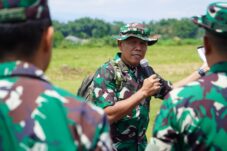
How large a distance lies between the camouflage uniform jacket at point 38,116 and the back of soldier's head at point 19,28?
0.07 m

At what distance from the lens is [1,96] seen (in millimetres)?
2572

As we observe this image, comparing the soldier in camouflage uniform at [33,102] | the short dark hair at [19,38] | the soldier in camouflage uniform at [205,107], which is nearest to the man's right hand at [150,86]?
the soldier in camouflage uniform at [205,107]

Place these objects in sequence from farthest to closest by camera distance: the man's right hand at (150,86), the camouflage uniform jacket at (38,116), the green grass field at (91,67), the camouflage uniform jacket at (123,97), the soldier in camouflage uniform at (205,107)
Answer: the green grass field at (91,67) < the camouflage uniform jacket at (123,97) < the man's right hand at (150,86) < the soldier in camouflage uniform at (205,107) < the camouflage uniform jacket at (38,116)

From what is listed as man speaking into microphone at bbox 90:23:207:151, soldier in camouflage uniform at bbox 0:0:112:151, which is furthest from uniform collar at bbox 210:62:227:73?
man speaking into microphone at bbox 90:23:207:151

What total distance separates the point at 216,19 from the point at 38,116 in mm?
1214

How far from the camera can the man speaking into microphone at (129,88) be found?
511cm

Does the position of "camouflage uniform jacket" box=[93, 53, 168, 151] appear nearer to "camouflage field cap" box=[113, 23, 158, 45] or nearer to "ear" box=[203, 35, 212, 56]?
"camouflage field cap" box=[113, 23, 158, 45]

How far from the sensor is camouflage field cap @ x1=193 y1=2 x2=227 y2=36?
10.5 feet

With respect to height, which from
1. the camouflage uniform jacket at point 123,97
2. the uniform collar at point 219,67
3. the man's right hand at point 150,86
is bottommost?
the camouflage uniform jacket at point 123,97

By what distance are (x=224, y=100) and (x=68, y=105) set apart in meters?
0.98

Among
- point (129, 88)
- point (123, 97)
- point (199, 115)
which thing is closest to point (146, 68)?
point (129, 88)

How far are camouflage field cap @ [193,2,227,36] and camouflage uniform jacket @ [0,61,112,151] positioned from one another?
3.13 ft

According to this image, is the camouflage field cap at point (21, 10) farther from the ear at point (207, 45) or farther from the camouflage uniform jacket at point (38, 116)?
the ear at point (207, 45)

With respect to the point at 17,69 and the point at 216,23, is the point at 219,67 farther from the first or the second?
the point at 17,69
